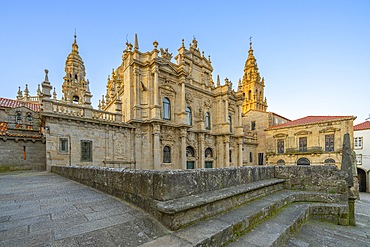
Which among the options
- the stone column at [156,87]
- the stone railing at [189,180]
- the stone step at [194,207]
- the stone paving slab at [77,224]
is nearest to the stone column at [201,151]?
the stone column at [156,87]

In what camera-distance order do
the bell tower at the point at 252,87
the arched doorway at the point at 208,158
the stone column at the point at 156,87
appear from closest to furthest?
the stone column at the point at 156,87 < the arched doorway at the point at 208,158 < the bell tower at the point at 252,87

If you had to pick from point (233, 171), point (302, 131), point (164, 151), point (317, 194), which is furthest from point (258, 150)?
point (233, 171)

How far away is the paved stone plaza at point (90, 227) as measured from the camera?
1.97 meters

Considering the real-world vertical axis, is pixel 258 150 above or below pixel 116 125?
below

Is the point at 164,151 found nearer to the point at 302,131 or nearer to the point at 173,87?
the point at 173,87

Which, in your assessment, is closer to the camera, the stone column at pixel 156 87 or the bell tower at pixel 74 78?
the stone column at pixel 156 87

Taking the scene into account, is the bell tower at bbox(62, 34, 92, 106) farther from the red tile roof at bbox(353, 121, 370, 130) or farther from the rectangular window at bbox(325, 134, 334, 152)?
the red tile roof at bbox(353, 121, 370, 130)

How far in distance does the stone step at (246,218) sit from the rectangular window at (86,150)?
1223 cm

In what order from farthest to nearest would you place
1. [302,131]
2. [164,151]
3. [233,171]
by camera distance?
[302,131], [164,151], [233,171]

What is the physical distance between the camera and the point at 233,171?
143 inches

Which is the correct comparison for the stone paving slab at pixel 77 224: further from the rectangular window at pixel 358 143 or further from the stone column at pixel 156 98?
the rectangular window at pixel 358 143

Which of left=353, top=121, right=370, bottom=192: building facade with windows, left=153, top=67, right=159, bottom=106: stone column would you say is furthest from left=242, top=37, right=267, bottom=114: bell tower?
left=153, top=67, right=159, bottom=106: stone column

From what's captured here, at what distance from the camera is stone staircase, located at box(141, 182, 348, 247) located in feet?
6.79

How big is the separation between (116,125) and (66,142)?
3.56 meters
